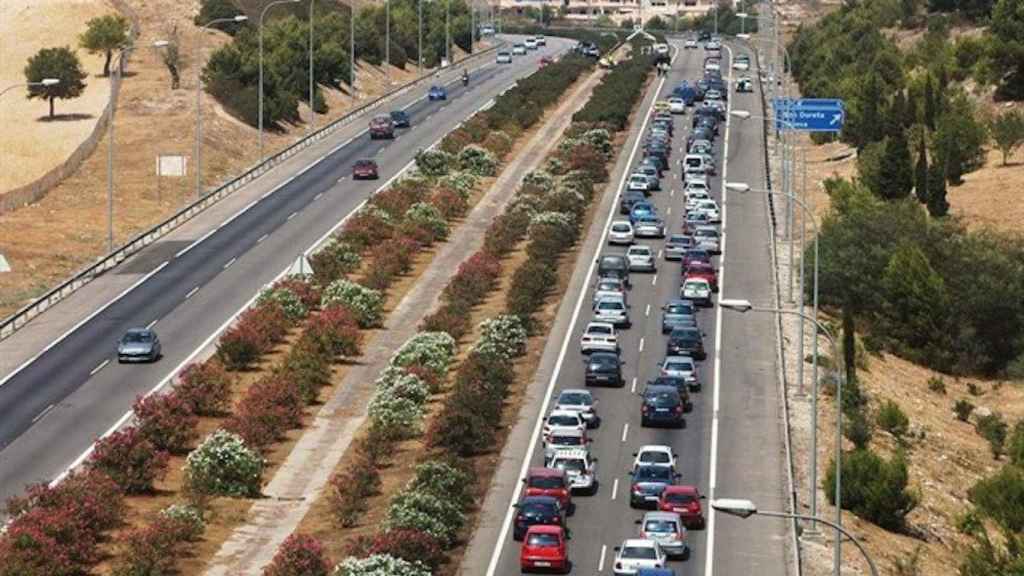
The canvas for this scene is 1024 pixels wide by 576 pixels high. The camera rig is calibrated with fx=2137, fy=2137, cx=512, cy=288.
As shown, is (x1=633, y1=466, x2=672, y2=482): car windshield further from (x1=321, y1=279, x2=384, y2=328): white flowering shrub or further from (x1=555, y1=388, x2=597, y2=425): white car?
(x1=321, y1=279, x2=384, y2=328): white flowering shrub

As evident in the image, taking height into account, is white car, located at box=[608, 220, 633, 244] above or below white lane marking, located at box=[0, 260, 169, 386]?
above

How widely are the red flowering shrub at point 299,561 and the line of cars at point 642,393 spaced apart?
520cm

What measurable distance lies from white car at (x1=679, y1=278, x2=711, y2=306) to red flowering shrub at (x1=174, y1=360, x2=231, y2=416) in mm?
23815

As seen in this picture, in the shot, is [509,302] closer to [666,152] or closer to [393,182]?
[393,182]

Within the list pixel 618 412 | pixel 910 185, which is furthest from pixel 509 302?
pixel 910 185

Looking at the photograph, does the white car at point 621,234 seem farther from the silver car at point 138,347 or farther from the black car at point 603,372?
the silver car at point 138,347

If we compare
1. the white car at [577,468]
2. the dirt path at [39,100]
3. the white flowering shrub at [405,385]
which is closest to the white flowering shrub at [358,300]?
the white flowering shrub at [405,385]

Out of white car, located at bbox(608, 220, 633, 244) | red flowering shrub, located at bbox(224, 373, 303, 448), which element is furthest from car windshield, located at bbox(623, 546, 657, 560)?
white car, located at bbox(608, 220, 633, 244)

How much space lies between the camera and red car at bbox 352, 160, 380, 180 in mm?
116000

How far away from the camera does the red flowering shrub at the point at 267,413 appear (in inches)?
2431

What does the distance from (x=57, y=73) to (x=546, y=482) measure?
87.4 meters

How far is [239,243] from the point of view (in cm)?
9656

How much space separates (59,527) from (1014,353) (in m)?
54.4

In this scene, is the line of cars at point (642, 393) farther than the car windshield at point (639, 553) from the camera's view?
Yes
